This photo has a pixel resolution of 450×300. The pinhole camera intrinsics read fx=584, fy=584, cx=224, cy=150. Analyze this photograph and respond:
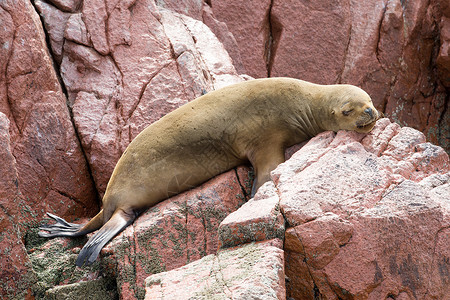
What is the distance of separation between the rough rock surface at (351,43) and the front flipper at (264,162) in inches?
160

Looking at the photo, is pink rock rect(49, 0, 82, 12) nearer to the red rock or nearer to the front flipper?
the red rock

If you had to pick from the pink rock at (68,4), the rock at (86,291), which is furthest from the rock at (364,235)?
the pink rock at (68,4)

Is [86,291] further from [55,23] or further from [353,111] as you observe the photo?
[55,23]

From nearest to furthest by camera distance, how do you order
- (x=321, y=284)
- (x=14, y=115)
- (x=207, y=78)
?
(x=321, y=284), (x=14, y=115), (x=207, y=78)

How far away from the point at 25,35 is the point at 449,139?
6.81 metres

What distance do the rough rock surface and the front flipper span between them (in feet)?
13.4

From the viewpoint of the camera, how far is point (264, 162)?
5227mm

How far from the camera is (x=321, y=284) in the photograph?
3.77 metres

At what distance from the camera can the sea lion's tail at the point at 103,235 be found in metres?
5.03

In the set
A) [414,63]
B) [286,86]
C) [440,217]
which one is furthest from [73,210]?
[414,63]

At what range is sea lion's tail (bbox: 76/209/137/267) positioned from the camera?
5.03 metres

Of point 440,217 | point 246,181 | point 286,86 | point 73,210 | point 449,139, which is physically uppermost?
point 286,86

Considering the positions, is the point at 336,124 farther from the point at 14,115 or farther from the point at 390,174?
the point at 14,115

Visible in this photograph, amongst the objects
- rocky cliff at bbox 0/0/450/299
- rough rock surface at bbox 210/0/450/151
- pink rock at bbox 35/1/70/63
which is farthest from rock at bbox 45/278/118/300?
rough rock surface at bbox 210/0/450/151
